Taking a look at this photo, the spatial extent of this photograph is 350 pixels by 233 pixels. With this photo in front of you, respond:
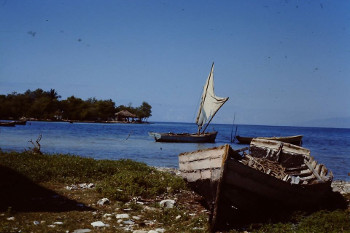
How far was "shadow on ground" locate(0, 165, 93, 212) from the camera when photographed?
318 inches

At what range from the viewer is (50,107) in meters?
125

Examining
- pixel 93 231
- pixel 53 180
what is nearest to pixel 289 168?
pixel 93 231

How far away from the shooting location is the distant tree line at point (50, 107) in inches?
4545

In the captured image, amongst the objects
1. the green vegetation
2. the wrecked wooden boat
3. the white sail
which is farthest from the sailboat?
the wrecked wooden boat

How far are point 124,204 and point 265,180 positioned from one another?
4.32 meters

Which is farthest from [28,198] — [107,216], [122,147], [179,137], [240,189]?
[179,137]

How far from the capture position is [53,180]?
11297 millimetres

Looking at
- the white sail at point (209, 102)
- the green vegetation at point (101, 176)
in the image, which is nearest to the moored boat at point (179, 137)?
the white sail at point (209, 102)

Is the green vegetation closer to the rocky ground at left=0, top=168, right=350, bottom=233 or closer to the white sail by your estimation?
the rocky ground at left=0, top=168, right=350, bottom=233

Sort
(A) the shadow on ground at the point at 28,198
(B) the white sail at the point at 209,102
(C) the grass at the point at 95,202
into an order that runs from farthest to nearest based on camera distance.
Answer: (B) the white sail at the point at 209,102 < (A) the shadow on ground at the point at 28,198 < (C) the grass at the point at 95,202

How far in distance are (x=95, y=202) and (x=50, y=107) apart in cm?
12700

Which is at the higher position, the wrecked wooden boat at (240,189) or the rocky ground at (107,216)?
the wrecked wooden boat at (240,189)

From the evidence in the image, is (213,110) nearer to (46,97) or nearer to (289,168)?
(289,168)

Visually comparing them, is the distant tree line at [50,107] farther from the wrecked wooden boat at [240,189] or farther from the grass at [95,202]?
the wrecked wooden boat at [240,189]
